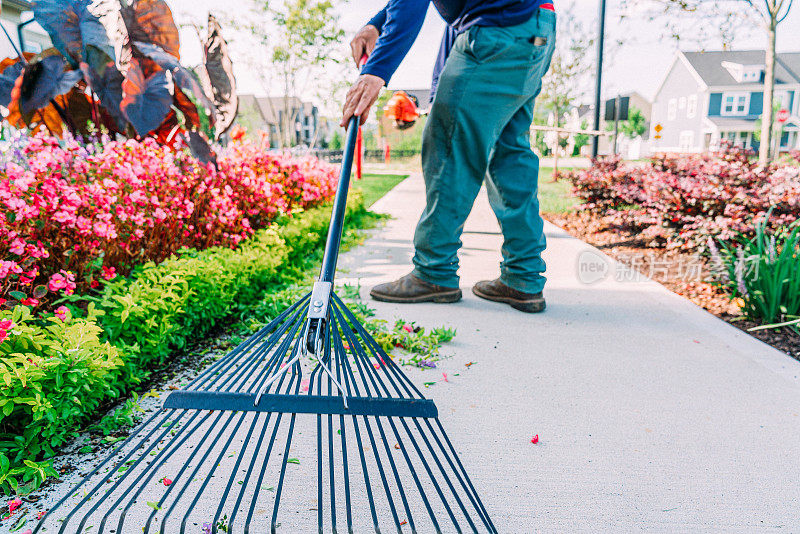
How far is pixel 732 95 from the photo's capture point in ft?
122

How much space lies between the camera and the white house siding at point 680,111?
38562 millimetres

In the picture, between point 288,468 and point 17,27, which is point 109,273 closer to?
point 288,468

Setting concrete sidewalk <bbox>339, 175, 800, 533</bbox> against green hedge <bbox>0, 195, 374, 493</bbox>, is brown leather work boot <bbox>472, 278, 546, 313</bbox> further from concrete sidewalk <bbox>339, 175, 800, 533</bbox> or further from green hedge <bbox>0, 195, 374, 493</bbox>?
green hedge <bbox>0, 195, 374, 493</bbox>

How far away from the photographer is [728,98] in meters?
37.1

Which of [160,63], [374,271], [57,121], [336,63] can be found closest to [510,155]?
[374,271]

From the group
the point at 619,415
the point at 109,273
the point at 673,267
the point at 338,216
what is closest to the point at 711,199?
the point at 673,267

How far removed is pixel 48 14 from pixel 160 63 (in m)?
0.70

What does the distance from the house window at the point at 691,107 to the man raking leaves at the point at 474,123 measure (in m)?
43.1

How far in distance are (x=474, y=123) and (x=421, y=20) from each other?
52cm

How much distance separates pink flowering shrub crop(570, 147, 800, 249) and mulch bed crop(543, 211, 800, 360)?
0.14 metres

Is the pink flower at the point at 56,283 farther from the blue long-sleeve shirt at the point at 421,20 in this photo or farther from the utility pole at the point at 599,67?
the utility pole at the point at 599,67

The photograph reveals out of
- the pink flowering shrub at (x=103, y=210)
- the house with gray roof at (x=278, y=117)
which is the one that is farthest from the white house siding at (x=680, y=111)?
the pink flowering shrub at (x=103, y=210)

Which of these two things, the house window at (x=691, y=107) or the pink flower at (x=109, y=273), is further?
the house window at (x=691, y=107)

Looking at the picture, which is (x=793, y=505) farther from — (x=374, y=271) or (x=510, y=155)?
(x=374, y=271)
